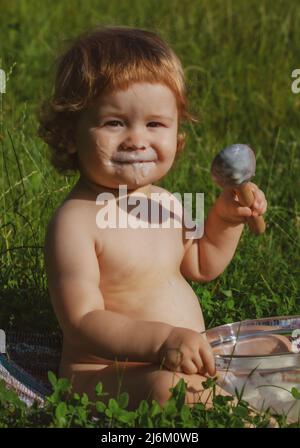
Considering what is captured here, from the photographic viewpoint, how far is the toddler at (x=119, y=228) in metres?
2.62

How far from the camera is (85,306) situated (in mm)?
2662

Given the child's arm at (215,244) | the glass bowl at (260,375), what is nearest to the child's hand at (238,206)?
the child's arm at (215,244)

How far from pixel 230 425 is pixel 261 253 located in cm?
126

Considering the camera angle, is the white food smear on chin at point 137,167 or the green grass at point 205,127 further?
the green grass at point 205,127

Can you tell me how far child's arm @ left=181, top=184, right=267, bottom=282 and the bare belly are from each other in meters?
0.18

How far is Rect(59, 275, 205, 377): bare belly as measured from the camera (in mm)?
2793

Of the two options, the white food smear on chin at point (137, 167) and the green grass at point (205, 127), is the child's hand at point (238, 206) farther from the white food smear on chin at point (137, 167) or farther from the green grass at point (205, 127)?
the green grass at point (205, 127)

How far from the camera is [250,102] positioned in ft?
15.9

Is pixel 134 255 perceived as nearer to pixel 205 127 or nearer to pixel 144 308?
pixel 144 308

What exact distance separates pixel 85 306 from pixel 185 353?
31 centimetres

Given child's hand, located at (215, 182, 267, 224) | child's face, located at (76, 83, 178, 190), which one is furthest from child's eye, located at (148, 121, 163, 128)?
child's hand, located at (215, 182, 267, 224)

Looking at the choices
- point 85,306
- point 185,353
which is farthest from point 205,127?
point 185,353

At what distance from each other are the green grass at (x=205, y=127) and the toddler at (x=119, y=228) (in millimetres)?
388
